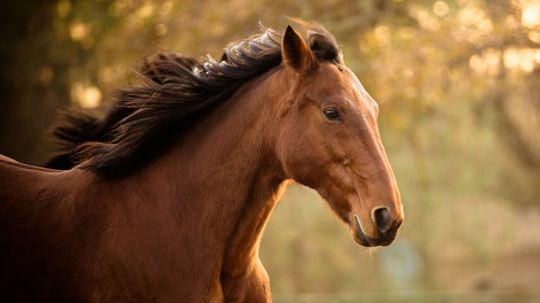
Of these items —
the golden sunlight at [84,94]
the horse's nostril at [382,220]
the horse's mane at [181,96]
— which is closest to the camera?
the horse's nostril at [382,220]

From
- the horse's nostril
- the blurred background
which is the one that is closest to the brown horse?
the horse's nostril

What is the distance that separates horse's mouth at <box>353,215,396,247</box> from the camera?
3.67 meters

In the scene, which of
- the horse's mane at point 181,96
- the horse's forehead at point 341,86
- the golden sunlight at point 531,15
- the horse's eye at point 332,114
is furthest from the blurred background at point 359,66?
the horse's eye at point 332,114

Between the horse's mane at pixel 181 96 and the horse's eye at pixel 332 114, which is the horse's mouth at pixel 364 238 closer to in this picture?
the horse's eye at pixel 332 114

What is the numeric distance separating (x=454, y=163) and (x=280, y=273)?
556cm

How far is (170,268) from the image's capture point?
394cm

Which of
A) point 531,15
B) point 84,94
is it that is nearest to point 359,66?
point 531,15

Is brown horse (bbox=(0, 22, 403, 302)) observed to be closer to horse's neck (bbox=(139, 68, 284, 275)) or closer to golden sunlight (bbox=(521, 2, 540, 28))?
horse's neck (bbox=(139, 68, 284, 275))

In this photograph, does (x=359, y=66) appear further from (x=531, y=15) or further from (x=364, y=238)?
(x=364, y=238)

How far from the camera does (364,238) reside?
370 centimetres

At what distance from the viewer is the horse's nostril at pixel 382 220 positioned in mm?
3639

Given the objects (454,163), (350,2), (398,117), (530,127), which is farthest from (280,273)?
(350,2)

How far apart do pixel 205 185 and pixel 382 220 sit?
0.98 m

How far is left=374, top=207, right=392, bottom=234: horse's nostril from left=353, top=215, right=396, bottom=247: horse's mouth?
5 cm
